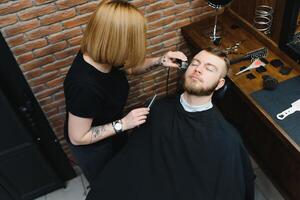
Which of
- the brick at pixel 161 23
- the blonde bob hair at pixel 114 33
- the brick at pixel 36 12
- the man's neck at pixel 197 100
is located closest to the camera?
the blonde bob hair at pixel 114 33

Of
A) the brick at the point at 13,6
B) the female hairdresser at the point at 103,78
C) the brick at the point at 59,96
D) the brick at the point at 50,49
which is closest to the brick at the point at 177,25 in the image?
the female hairdresser at the point at 103,78

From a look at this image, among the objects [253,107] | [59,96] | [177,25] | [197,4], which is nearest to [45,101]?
[59,96]

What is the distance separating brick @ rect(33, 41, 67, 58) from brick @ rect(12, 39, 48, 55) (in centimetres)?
3

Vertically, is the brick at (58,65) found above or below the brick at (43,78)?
above

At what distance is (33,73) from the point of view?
210cm

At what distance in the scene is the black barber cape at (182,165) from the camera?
1.78 metres

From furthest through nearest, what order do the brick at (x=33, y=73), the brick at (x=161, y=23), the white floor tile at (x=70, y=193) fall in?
the white floor tile at (x=70, y=193)
the brick at (x=161, y=23)
the brick at (x=33, y=73)

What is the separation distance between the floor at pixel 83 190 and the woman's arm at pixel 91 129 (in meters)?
0.96

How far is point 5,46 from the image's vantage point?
6.14 ft

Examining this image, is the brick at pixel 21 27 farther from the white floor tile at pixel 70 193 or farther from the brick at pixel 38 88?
the white floor tile at pixel 70 193

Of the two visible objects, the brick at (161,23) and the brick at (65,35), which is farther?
the brick at (161,23)

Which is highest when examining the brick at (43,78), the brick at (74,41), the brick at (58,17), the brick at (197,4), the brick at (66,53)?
the brick at (58,17)

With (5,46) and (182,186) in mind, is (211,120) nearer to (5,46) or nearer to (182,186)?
(182,186)

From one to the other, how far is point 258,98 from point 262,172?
0.91 meters
